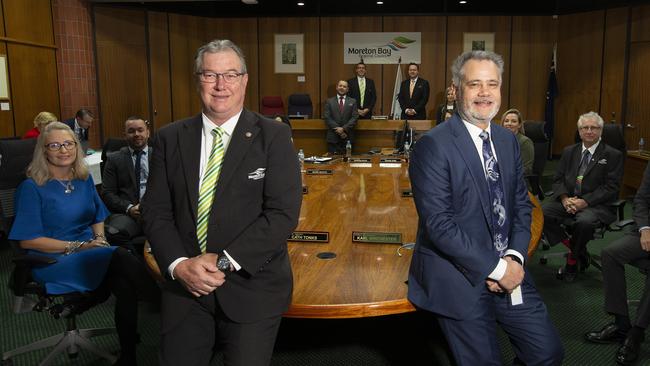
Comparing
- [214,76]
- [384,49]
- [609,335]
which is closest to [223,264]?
[214,76]

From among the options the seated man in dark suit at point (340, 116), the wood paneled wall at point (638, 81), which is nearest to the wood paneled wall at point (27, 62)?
the seated man in dark suit at point (340, 116)

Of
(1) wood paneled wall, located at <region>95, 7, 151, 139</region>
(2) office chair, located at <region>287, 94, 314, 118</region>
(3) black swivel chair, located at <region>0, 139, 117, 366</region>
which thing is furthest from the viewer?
(2) office chair, located at <region>287, 94, 314, 118</region>

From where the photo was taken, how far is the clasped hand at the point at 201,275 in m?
1.57

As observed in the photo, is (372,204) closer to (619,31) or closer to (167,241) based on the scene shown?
(167,241)

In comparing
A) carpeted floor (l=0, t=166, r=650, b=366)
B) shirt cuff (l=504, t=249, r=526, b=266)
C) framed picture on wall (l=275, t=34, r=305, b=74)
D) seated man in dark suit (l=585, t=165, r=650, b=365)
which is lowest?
carpeted floor (l=0, t=166, r=650, b=366)

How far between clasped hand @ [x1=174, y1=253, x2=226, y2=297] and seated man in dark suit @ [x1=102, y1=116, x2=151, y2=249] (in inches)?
94.3

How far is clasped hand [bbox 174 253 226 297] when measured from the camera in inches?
61.8

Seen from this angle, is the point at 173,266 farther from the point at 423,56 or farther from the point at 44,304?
the point at 423,56

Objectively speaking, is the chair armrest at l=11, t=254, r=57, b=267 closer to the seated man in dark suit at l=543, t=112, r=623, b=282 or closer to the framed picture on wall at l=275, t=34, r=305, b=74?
the seated man in dark suit at l=543, t=112, r=623, b=282

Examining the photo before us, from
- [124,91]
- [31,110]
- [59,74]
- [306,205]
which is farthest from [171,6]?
[306,205]

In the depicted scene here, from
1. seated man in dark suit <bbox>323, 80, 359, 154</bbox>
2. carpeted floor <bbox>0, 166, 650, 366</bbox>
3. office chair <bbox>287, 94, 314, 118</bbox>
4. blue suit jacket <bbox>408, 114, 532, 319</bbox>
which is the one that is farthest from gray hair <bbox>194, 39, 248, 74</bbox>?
office chair <bbox>287, 94, 314, 118</bbox>

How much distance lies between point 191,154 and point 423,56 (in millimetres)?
10201

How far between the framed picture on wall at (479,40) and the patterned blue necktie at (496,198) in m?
9.77

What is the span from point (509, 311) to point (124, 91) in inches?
375
